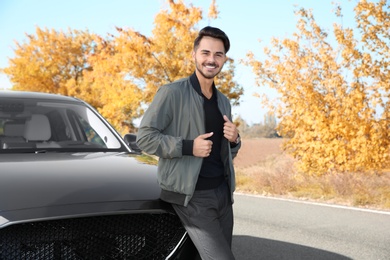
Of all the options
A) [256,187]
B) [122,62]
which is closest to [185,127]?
[256,187]

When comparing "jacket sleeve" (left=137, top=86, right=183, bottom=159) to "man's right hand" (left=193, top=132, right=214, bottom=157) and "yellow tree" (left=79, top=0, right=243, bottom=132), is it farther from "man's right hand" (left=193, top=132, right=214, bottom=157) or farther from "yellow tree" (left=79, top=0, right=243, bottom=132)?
"yellow tree" (left=79, top=0, right=243, bottom=132)

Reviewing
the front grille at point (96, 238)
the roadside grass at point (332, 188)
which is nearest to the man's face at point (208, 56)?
the front grille at point (96, 238)

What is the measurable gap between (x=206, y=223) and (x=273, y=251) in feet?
9.80

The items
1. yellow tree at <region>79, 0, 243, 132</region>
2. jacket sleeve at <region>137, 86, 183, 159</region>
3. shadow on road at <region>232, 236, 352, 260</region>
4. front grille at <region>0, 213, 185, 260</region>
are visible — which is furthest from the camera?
yellow tree at <region>79, 0, 243, 132</region>

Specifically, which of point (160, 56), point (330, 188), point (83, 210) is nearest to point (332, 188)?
point (330, 188)

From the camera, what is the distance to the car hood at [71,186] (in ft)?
8.62

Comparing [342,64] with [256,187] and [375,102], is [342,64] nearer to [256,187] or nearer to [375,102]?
[375,102]

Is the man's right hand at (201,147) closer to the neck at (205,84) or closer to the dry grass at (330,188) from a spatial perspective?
the neck at (205,84)

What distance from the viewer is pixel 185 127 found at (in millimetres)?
3018

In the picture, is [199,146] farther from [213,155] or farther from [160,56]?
[160,56]

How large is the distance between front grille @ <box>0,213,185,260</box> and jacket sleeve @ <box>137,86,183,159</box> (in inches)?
15.7

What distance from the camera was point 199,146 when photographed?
2852mm

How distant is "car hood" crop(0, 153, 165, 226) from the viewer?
2.63 metres

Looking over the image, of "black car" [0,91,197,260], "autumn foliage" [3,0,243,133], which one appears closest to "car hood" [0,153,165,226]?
"black car" [0,91,197,260]
